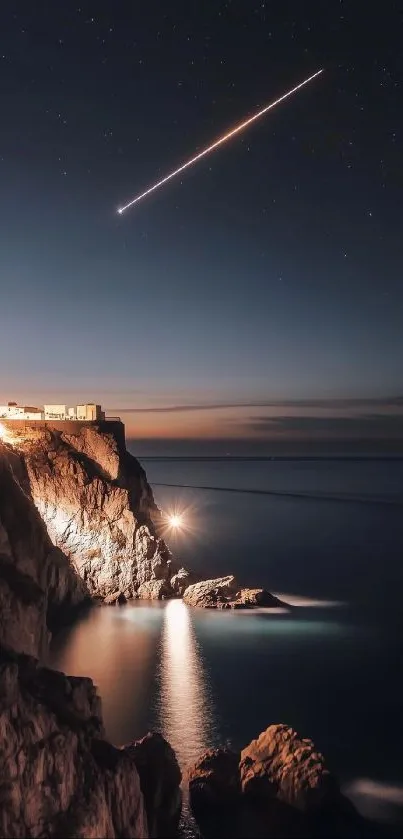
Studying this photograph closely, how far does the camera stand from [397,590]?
5547cm

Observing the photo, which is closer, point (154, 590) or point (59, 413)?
point (154, 590)

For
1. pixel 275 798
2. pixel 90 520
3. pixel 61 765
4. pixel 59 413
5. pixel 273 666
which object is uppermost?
pixel 59 413

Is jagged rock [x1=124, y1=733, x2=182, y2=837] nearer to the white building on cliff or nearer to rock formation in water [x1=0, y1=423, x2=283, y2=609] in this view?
rock formation in water [x1=0, y1=423, x2=283, y2=609]

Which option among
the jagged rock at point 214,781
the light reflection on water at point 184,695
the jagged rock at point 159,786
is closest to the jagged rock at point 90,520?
the light reflection on water at point 184,695

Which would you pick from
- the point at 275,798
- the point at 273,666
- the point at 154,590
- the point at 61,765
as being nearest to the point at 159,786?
the point at 275,798

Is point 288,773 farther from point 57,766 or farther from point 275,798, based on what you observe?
point 57,766

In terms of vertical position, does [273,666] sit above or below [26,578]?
below

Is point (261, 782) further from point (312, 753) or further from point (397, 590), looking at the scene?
point (397, 590)

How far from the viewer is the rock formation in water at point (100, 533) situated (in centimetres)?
4700

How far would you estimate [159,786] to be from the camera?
1873 cm

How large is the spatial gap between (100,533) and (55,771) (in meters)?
34.1

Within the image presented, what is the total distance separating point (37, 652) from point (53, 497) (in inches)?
1034

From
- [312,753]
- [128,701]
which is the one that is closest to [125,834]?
[312,753]

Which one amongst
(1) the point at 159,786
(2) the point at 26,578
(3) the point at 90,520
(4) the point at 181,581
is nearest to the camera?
(1) the point at 159,786
